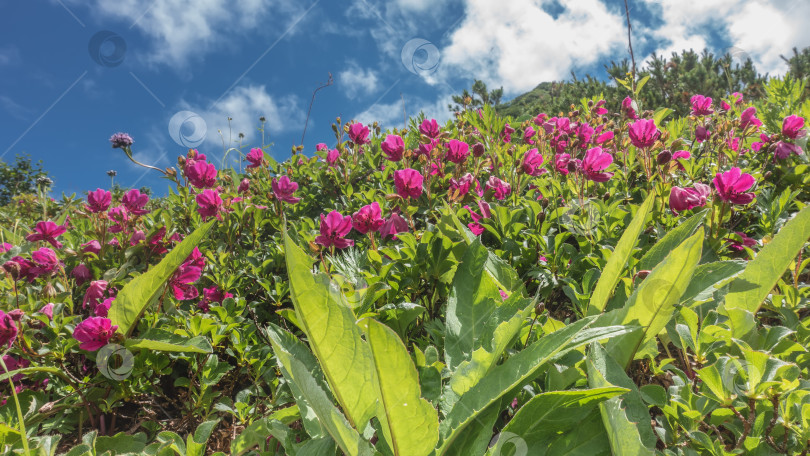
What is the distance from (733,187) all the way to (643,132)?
1.59ft

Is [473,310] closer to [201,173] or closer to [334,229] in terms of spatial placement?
[334,229]

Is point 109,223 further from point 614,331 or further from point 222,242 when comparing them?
point 614,331

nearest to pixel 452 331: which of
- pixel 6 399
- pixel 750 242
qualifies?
pixel 750 242

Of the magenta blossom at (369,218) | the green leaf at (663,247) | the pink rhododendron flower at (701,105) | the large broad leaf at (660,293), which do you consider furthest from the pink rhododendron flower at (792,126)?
the magenta blossom at (369,218)

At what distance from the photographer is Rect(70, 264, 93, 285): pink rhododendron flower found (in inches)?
70.4

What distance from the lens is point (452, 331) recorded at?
0.94 m

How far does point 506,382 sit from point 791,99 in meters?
3.18

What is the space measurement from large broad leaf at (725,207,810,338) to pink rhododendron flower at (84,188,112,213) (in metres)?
2.33

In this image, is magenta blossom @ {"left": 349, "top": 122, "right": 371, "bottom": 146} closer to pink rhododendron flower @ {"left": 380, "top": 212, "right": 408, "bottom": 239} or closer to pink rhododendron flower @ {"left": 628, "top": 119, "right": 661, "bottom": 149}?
pink rhododendron flower @ {"left": 380, "top": 212, "right": 408, "bottom": 239}

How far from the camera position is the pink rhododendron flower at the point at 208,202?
6.34 feet

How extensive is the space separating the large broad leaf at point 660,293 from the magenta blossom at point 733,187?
0.70m

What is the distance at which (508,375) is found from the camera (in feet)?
2.35

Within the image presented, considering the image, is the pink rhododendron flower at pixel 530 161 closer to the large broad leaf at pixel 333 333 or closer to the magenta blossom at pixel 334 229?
the magenta blossom at pixel 334 229

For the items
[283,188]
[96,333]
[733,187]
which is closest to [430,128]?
[283,188]
